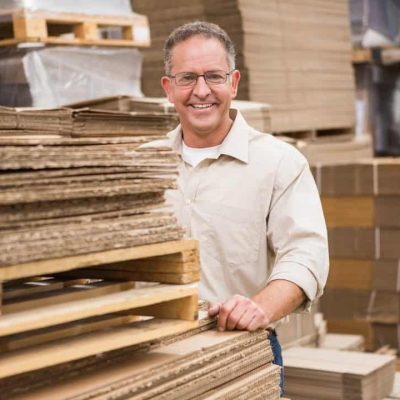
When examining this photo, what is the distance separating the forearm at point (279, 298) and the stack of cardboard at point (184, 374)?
0.62ft

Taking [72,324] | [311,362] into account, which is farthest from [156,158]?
[311,362]

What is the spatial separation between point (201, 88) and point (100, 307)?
57.4 inches

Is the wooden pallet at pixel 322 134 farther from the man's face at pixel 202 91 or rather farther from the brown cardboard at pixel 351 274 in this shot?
the man's face at pixel 202 91

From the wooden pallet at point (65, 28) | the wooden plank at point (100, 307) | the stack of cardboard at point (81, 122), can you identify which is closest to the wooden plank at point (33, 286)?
the wooden plank at point (100, 307)

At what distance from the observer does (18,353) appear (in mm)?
2178

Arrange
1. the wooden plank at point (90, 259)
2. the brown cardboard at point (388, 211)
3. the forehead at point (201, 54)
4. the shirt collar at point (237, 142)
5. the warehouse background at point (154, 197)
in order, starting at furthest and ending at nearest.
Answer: the brown cardboard at point (388, 211), the shirt collar at point (237, 142), the forehead at point (201, 54), the warehouse background at point (154, 197), the wooden plank at point (90, 259)

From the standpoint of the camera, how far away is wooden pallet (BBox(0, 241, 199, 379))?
2.12 m

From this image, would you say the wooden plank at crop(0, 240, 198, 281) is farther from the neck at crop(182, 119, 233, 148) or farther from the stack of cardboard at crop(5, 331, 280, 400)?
the neck at crop(182, 119, 233, 148)

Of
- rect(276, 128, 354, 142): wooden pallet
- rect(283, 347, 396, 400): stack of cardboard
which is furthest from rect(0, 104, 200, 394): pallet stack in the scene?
rect(276, 128, 354, 142): wooden pallet

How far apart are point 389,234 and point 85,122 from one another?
3.10 m

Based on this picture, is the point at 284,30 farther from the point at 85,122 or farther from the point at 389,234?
the point at 85,122

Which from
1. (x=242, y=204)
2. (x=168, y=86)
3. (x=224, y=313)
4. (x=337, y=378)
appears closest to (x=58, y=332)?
(x=224, y=313)

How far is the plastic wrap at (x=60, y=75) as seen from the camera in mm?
5414

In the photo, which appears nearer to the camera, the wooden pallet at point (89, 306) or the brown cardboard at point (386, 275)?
the wooden pallet at point (89, 306)
